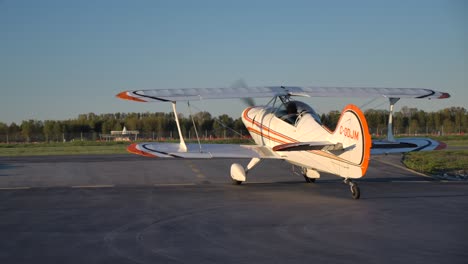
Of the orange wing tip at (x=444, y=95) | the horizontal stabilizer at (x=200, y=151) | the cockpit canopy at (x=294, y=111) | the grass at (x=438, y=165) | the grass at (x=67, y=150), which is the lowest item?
the grass at (x=438, y=165)

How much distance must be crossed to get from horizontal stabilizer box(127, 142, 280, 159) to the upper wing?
1.43m

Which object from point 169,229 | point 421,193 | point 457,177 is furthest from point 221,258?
point 457,177

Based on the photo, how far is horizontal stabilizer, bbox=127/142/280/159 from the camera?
597 inches

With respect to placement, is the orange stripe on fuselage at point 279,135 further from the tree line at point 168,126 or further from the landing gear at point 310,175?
the tree line at point 168,126

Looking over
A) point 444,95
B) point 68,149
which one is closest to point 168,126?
point 68,149

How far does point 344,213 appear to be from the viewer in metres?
11.2

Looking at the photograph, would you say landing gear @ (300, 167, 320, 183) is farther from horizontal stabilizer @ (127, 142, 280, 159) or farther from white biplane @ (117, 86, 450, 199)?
horizontal stabilizer @ (127, 142, 280, 159)

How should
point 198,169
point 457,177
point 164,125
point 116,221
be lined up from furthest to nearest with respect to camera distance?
point 164,125 → point 198,169 → point 457,177 → point 116,221

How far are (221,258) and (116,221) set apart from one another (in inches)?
141

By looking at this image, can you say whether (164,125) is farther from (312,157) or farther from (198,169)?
(312,157)

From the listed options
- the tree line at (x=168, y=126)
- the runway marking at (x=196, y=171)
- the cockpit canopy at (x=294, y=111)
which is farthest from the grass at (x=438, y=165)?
the tree line at (x=168, y=126)

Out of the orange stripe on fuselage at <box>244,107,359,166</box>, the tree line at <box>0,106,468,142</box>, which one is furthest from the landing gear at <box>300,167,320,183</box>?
the tree line at <box>0,106,468,142</box>

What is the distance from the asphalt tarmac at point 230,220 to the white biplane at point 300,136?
0.86 m

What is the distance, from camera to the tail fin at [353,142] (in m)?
12.1
